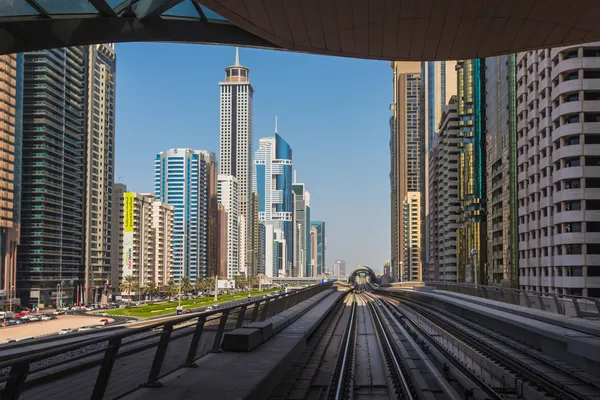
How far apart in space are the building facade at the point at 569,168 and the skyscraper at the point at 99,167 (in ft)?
358

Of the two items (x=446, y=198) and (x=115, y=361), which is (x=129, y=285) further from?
(x=115, y=361)

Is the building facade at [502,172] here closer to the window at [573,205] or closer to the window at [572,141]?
the window at [573,205]

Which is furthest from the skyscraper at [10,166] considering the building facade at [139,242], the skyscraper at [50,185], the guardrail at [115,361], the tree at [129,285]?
the guardrail at [115,361]

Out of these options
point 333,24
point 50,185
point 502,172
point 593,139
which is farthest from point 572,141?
point 50,185

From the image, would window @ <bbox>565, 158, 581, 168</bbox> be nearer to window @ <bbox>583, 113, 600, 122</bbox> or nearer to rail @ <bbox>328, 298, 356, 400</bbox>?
window @ <bbox>583, 113, 600, 122</bbox>

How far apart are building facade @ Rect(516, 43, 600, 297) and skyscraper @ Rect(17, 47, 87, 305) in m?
97.1

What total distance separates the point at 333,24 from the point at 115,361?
8717mm

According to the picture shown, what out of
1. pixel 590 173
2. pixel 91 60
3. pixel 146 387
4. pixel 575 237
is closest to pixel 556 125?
pixel 590 173

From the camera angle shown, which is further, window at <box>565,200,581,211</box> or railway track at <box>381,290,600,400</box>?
window at <box>565,200,581,211</box>

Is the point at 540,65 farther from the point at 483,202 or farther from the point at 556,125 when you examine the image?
the point at 483,202

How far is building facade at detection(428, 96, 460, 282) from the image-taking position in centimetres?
13562

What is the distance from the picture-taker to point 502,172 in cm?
8631

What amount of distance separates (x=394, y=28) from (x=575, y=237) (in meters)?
51.3

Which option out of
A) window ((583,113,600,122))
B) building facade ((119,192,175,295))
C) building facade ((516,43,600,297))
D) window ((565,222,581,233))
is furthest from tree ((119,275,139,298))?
window ((583,113,600,122))
